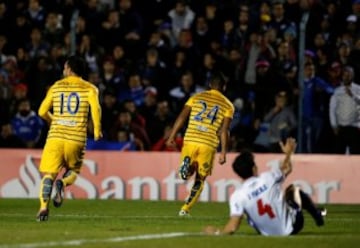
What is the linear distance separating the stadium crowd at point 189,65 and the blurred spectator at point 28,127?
0.02 m

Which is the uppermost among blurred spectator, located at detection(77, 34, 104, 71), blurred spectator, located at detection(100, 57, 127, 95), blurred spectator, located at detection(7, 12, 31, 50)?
blurred spectator, located at detection(7, 12, 31, 50)

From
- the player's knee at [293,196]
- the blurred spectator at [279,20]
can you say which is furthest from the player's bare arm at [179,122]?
the blurred spectator at [279,20]

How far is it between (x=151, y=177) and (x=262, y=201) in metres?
10.8

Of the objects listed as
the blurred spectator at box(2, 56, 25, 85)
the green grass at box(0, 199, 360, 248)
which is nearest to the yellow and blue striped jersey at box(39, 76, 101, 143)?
the green grass at box(0, 199, 360, 248)

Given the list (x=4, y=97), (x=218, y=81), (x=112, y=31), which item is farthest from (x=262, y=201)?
(x=112, y=31)

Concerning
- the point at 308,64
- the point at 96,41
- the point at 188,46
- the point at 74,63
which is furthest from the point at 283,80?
the point at 74,63

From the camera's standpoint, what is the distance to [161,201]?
74.7 feet

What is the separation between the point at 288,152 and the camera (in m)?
12.6

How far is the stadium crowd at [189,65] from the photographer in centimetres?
2384

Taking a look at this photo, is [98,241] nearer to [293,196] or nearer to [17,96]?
[293,196]

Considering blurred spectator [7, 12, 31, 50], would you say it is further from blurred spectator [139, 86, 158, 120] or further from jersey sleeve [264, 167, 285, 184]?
jersey sleeve [264, 167, 285, 184]

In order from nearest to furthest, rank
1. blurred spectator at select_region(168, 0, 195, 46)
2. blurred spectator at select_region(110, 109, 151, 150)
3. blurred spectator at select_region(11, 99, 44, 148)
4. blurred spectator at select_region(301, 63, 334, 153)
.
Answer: blurred spectator at select_region(301, 63, 334, 153) < blurred spectator at select_region(110, 109, 151, 150) < blurred spectator at select_region(11, 99, 44, 148) < blurred spectator at select_region(168, 0, 195, 46)

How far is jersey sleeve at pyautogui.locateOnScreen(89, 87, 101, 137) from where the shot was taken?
1586 cm

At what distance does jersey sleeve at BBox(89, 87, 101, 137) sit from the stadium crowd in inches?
314
